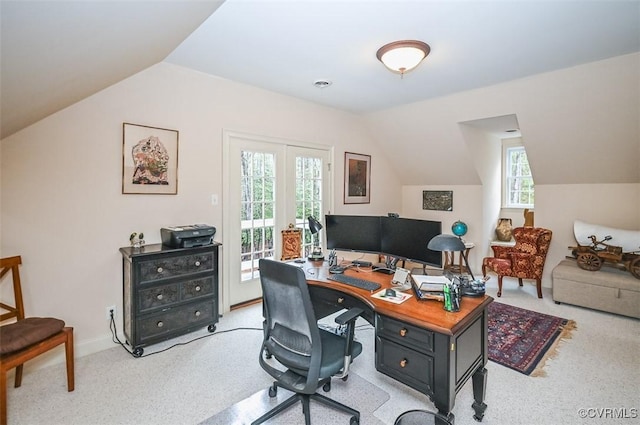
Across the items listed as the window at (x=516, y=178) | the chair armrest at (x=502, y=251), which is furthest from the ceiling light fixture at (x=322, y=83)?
the window at (x=516, y=178)

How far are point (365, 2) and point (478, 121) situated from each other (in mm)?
2993

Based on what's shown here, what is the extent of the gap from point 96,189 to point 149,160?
1.67ft

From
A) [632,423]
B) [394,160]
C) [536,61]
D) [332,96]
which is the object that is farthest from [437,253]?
[394,160]

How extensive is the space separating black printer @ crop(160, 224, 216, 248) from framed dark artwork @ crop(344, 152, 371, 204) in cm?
243

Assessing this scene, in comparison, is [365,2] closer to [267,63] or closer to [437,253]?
[267,63]

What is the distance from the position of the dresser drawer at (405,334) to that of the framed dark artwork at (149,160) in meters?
2.44

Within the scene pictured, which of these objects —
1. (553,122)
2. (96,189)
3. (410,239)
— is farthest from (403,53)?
(96,189)

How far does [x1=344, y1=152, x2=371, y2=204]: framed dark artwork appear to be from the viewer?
4.90 m

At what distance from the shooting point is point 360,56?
286 cm

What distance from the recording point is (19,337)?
1.92m

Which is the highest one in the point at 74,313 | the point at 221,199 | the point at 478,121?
the point at 478,121

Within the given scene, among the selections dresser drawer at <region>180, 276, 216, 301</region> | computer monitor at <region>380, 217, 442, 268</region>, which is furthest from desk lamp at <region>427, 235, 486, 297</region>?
dresser drawer at <region>180, 276, 216, 301</region>

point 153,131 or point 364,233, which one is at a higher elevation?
point 153,131

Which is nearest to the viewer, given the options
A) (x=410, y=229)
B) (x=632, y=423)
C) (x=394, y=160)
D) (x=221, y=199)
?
(x=632, y=423)
